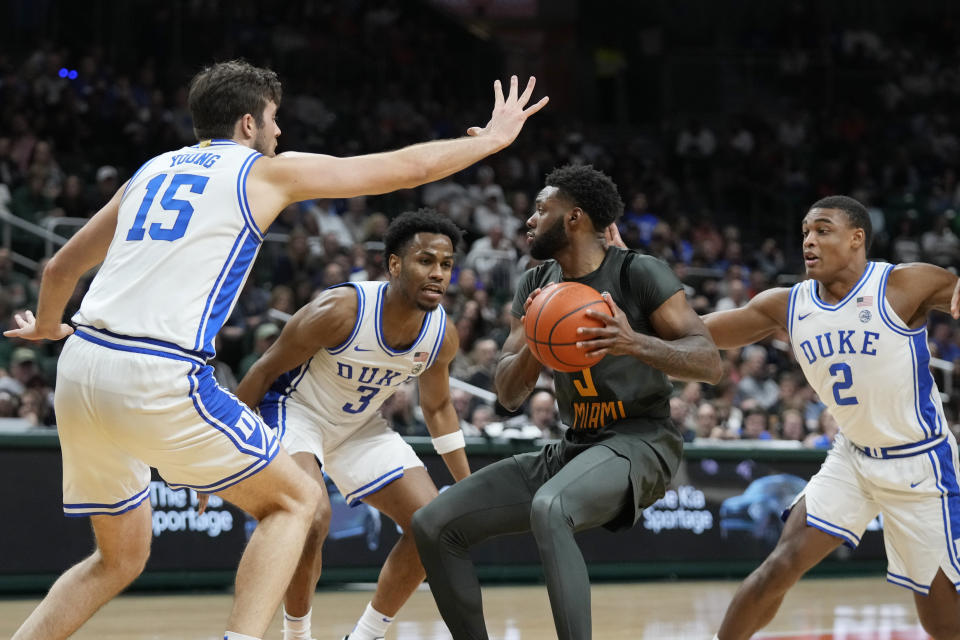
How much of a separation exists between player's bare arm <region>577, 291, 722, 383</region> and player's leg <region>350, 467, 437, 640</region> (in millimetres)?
1737

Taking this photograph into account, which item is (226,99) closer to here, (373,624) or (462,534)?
(462,534)

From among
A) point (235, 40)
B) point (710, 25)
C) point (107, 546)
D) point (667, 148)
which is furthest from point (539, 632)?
point (710, 25)

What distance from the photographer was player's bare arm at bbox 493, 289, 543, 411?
4.96 m

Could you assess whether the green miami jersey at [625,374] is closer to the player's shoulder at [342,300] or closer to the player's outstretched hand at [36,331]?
the player's shoulder at [342,300]

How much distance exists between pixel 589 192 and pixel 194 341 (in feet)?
5.83

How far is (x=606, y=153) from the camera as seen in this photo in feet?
64.9

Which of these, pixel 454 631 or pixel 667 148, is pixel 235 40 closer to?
pixel 667 148

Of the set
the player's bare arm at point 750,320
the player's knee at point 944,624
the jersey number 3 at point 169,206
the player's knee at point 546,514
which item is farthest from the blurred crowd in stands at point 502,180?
the jersey number 3 at point 169,206

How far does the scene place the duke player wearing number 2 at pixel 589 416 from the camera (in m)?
4.53

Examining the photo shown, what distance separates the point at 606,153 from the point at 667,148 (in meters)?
1.57

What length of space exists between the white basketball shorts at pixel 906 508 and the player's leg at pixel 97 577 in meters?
2.93

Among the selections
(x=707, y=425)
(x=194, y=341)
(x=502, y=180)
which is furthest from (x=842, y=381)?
(x=502, y=180)

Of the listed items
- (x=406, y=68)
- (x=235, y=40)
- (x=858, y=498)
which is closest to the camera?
(x=858, y=498)

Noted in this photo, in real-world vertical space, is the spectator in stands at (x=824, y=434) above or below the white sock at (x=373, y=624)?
below
